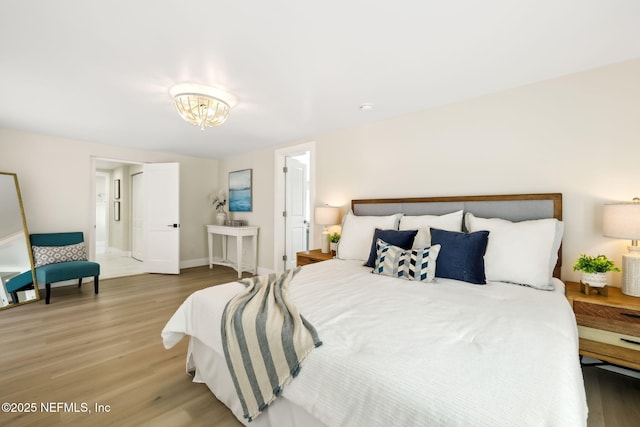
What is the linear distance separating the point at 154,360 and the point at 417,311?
6.73 feet

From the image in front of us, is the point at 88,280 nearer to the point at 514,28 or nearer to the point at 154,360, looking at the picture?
the point at 154,360

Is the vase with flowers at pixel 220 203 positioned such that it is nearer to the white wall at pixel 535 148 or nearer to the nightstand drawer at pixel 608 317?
the white wall at pixel 535 148

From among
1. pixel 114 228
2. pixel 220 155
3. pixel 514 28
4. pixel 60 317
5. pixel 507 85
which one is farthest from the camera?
pixel 114 228

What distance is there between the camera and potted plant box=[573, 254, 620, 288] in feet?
6.17

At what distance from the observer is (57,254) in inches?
150

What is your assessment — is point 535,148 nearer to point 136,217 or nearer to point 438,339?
point 438,339

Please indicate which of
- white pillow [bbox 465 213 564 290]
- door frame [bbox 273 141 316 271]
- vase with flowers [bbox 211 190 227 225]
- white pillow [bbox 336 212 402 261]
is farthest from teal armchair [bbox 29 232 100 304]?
white pillow [bbox 465 213 564 290]

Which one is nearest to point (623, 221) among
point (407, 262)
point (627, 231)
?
point (627, 231)

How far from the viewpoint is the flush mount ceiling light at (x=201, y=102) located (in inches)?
95.9

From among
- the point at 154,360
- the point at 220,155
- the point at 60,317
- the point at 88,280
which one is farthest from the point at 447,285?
the point at 88,280

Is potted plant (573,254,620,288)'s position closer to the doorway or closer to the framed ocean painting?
the framed ocean painting

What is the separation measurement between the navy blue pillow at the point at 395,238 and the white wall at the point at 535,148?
73 cm

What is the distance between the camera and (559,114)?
2.28m

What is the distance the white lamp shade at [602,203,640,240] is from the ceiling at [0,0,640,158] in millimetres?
1106
